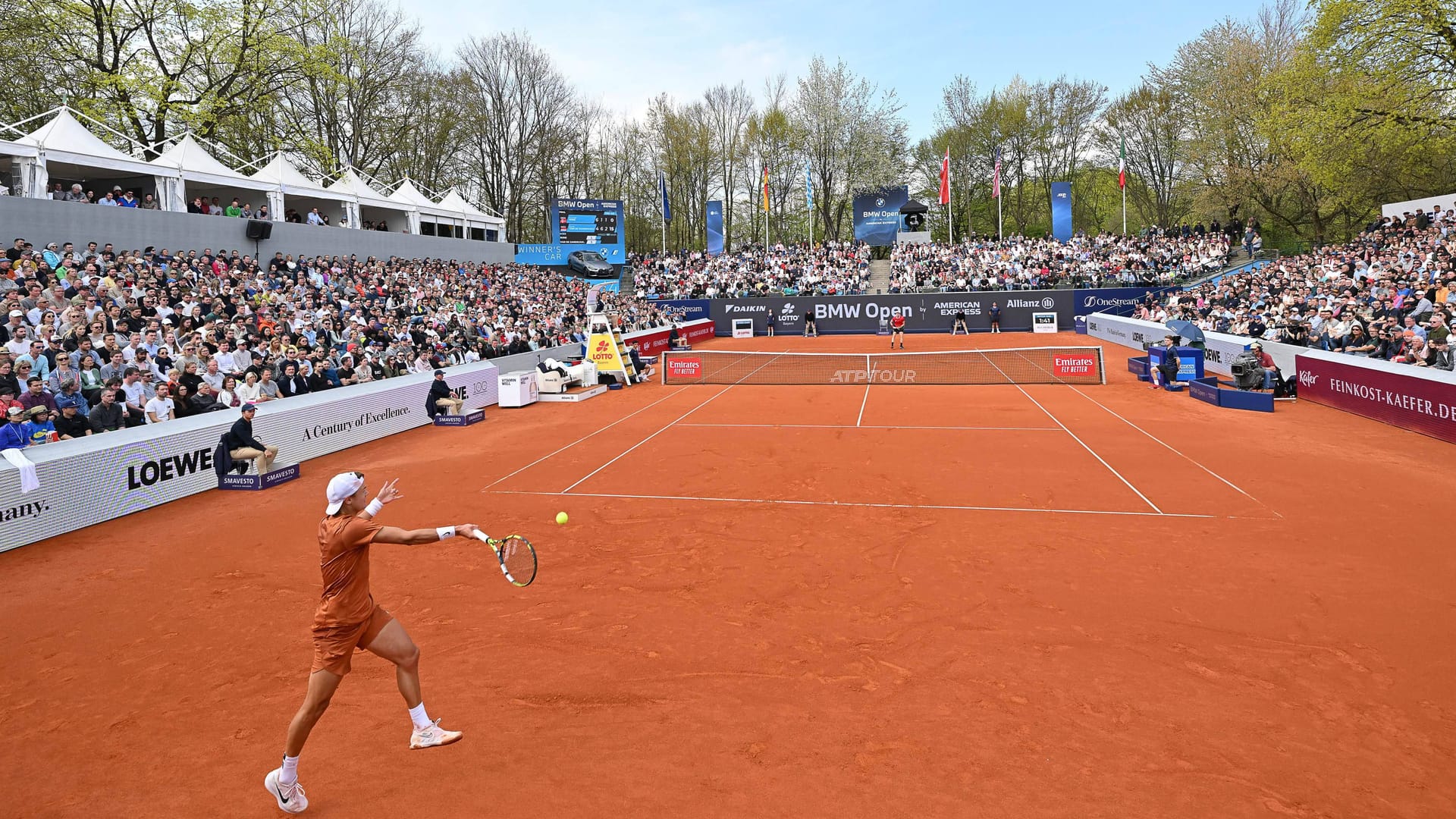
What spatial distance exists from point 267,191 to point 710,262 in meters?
30.5

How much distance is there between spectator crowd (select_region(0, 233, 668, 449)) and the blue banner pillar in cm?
3705

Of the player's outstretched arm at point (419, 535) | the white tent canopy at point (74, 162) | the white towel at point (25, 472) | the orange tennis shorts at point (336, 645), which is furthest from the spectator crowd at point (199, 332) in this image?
the player's outstretched arm at point (419, 535)

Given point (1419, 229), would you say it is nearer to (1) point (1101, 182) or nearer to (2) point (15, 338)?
(2) point (15, 338)

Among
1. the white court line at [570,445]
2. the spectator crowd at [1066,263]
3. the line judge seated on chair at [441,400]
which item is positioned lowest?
the white court line at [570,445]

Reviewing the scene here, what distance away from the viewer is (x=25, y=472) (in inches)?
414

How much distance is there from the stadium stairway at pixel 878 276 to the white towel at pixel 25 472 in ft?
156

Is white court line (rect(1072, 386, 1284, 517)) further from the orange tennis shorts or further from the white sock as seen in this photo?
the white sock

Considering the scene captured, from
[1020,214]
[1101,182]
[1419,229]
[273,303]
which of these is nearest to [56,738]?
[273,303]

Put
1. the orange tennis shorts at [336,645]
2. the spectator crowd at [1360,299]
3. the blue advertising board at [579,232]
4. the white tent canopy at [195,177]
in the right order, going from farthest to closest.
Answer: the blue advertising board at [579,232] → the white tent canopy at [195,177] → the spectator crowd at [1360,299] → the orange tennis shorts at [336,645]

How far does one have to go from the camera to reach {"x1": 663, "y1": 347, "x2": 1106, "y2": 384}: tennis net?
25.1 metres

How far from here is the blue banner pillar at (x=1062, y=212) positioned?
50.6 metres

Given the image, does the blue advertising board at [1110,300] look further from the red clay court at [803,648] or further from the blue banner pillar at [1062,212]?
the red clay court at [803,648]

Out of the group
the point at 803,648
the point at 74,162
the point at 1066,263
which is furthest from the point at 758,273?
the point at 803,648

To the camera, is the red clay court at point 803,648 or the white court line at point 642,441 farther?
the white court line at point 642,441
